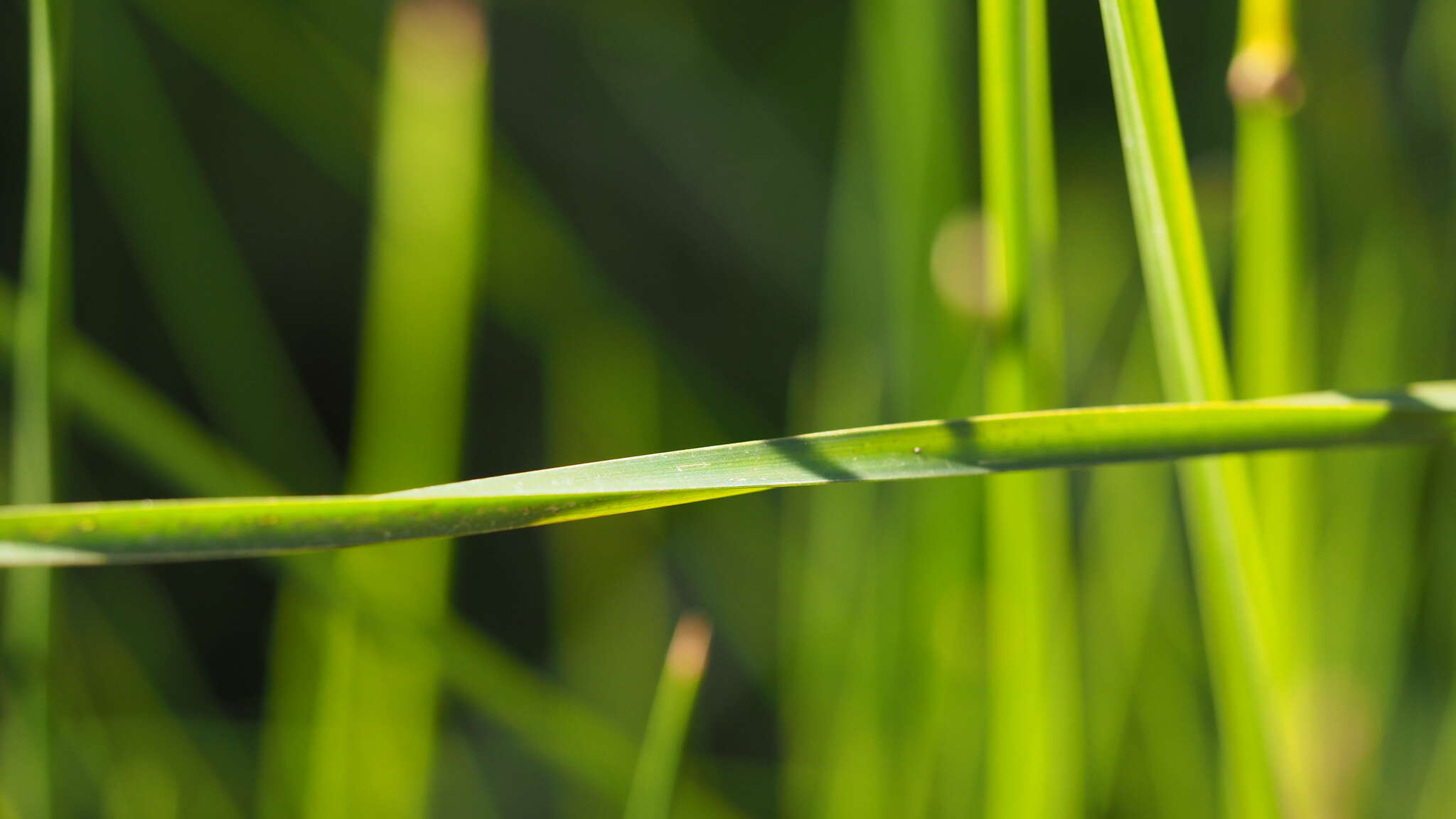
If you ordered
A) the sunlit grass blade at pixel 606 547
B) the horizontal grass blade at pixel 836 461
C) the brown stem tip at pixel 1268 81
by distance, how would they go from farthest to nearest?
1. the sunlit grass blade at pixel 606 547
2. the brown stem tip at pixel 1268 81
3. the horizontal grass blade at pixel 836 461

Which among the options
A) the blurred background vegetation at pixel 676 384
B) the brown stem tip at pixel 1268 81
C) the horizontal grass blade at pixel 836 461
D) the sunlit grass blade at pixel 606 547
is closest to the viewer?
the horizontal grass blade at pixel 836 461

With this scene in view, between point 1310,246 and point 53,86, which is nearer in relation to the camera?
point 53,86

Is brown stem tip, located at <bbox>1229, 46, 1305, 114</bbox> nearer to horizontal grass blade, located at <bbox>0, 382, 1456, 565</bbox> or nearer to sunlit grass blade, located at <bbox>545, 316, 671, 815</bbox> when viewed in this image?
horizontal grass blade, located at <bbox>0, 382, 1456, 565</bbox>

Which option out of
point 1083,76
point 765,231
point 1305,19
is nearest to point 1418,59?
point 1305,19

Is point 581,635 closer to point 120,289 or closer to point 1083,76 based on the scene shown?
point 120,289

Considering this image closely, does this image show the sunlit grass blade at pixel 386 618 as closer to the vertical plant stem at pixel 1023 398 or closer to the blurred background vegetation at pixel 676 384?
the blurred background vegetation at pixel 676 384

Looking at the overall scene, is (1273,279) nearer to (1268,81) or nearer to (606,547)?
(1268,81)

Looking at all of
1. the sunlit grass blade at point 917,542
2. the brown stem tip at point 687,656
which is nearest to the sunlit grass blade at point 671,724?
the brown stem tip at point 687,656
